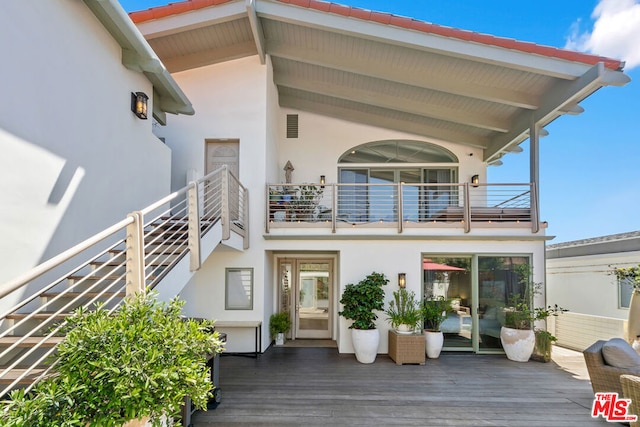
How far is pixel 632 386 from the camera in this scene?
143 inches

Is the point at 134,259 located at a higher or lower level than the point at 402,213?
lower

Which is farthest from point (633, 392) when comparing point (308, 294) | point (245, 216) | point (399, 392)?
point (308, 294)

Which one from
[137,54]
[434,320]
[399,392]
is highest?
[137,54]

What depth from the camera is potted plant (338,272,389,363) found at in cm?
669

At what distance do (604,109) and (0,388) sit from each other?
21.4 metres

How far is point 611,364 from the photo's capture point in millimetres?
4457

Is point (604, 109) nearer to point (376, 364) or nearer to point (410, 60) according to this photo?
point (410, 60)

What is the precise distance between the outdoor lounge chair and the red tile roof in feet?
14.6

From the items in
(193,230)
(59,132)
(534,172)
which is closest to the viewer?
(59,132)

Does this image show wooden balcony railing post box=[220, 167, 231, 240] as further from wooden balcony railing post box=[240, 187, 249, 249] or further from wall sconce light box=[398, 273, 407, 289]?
wall sconce light box=[398, 273, 407, 289]

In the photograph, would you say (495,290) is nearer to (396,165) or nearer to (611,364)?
(611,364)

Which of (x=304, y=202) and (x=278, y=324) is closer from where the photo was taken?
(x=278, y=324)

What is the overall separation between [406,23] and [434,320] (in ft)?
19.4

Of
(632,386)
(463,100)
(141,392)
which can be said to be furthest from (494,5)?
(141,392)
